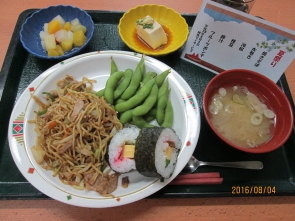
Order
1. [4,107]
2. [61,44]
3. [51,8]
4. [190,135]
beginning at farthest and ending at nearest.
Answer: [51,8]
[61,44]
[4,107]
[190,135]

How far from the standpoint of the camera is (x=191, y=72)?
223 centimetres

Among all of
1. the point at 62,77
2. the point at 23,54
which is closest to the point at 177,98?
the point at 62,77

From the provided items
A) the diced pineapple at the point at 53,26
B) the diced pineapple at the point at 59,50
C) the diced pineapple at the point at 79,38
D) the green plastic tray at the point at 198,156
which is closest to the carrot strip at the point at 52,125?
the green plastic tray at the point at 198,156

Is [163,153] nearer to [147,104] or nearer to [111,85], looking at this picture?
[147,104]

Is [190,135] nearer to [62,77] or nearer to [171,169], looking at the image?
[171,169]

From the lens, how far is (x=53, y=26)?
2248 millimetres

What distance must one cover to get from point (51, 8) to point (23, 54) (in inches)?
23.1

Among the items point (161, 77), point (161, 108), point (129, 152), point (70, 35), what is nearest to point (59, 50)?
point (70, 35)

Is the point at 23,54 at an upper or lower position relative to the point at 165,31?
lower

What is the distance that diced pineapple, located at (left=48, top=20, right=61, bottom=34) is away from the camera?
2250 mm

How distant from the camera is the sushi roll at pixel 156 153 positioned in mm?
1329

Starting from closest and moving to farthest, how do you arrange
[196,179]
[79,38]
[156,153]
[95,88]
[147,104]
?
[156,153]
[196,179]
[147,104]
[95,88]
[79,38]
